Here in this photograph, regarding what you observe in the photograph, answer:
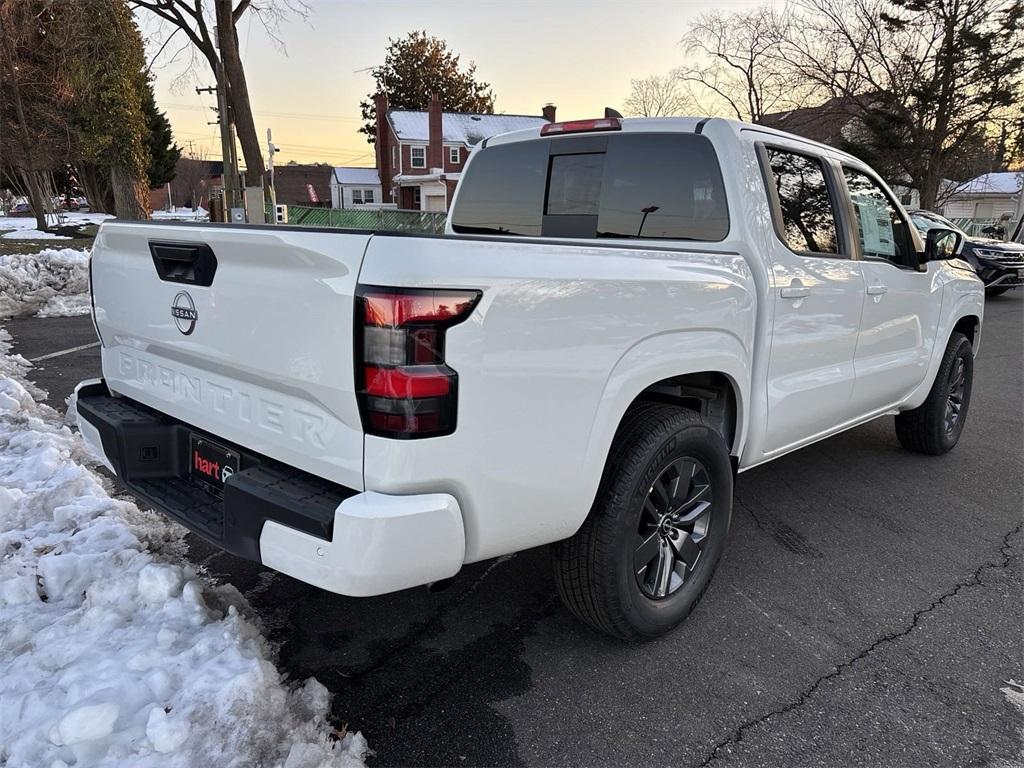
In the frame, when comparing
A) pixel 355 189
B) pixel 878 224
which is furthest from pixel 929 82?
pixel 355 189

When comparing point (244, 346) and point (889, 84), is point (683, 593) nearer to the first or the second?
point (244, 346)

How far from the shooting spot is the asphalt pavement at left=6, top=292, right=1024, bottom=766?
90.2 inches

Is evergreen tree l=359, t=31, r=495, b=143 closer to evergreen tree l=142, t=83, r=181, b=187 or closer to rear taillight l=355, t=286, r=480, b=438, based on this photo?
evergreen tree l=142, t=83, r=181, b=187

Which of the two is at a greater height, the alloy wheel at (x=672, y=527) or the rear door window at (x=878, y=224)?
the rear door window at (x=878, y=224)

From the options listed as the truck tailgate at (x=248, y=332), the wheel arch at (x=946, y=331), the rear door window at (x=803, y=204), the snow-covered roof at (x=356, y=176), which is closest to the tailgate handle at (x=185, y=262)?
the truck tailgate at (x=248, y=332)

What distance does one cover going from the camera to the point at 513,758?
7.23ft

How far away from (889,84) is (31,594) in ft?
100.0

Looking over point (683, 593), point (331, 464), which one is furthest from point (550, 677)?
point (331, 464)

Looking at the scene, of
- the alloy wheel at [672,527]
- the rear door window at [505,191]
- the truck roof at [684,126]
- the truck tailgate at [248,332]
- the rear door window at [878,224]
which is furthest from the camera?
the rear door window at [878,224]

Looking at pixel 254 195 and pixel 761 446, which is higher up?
pixel 254 195

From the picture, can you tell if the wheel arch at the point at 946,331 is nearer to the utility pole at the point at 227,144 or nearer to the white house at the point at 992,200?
the utility pole at the point at 227,144

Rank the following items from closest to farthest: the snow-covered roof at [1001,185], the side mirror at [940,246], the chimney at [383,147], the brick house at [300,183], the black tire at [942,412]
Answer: the side mirror at [940,246]
the black tire at [942,412]
the snow-covered roof at [1001,185]
the chimney at [383,147]
the brick house at [300,183]

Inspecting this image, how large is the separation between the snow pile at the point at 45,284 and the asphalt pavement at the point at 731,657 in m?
8.99

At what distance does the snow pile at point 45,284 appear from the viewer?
1042 centimetres
